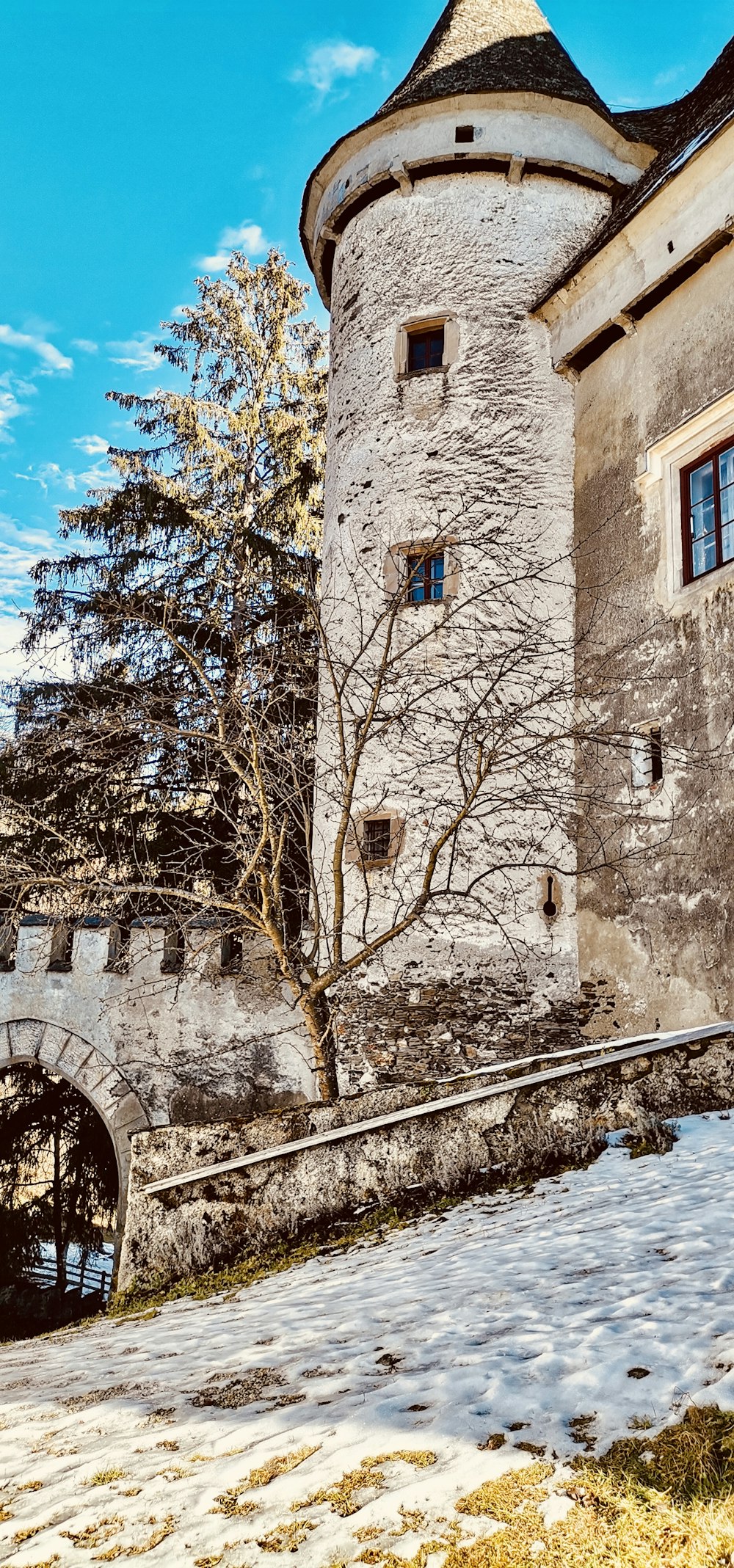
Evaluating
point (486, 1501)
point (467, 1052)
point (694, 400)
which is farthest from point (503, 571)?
point (486, 1501)

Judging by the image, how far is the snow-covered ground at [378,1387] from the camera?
9.16 ft

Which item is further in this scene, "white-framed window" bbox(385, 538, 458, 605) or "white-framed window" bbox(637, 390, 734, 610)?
"white-framed window" bbox(385, 538, 458, 605)

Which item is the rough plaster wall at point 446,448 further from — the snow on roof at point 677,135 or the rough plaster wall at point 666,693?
the snow on roof at point 677,135

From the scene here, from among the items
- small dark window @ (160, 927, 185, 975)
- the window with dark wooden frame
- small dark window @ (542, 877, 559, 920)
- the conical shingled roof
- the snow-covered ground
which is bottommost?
the snow-covered ground

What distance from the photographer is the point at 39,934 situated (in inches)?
499

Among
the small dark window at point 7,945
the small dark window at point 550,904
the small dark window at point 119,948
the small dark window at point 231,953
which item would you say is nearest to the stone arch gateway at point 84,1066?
the small dark window at point 7,945

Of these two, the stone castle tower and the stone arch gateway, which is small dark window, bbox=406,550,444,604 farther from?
the stone arch gateway

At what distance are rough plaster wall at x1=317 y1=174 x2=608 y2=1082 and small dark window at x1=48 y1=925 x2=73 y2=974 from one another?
282cm

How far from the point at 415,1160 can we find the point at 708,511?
6.93 metres

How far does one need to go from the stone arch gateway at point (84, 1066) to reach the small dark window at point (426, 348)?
877 cm

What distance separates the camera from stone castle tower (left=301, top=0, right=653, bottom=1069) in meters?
11.9

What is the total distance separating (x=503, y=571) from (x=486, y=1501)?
35.5 feet

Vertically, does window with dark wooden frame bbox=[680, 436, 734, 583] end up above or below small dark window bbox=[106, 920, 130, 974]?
above

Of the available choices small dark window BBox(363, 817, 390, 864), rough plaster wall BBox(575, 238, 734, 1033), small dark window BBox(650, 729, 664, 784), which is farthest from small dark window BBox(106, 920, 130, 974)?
small dark window BBox(650, 729, 664, 784)
